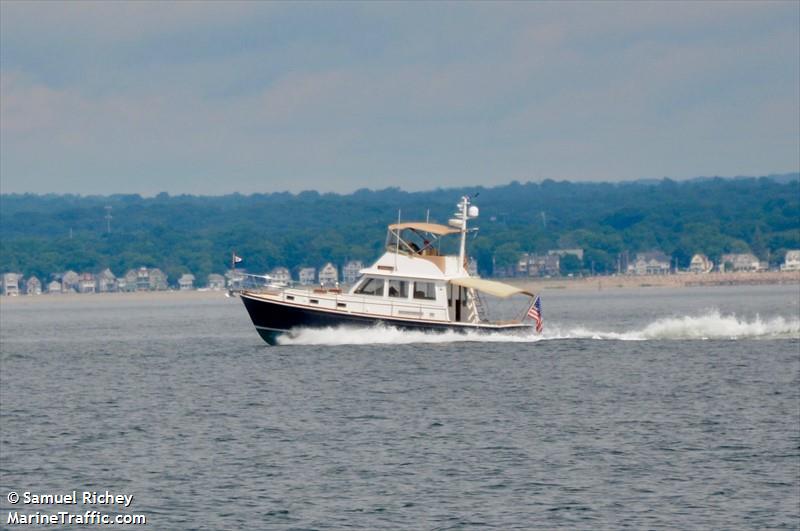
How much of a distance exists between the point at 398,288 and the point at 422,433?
25.0 meters

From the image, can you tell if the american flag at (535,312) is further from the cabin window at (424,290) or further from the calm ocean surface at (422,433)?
the cabin window at (424,290)

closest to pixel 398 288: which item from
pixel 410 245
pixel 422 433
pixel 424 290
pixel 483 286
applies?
pixel 424 290

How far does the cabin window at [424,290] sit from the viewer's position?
66750 mm

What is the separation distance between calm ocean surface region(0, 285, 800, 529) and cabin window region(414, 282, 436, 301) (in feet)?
6.60

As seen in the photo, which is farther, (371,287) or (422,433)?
(371,287)

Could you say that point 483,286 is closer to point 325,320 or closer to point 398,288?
point 398,288

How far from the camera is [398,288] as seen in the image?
6694 cm

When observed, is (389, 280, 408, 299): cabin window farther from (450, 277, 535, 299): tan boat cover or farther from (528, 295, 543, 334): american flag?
(528, 295, 543, 334): american flag

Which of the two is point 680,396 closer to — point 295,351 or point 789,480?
point 789,480

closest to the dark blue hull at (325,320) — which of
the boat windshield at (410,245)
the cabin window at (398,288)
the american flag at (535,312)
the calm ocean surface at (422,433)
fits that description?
the calm ocean surface at (422,433)

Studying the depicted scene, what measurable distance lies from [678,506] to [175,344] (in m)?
55.1

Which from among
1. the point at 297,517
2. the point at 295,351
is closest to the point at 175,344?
the point at 295,351

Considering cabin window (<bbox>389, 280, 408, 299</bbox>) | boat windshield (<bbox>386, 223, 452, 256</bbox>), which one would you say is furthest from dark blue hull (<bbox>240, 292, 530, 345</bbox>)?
boat windshield (<bbox>386, 223, 452, 256</bbox>)

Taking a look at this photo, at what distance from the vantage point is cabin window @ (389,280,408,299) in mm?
66812
